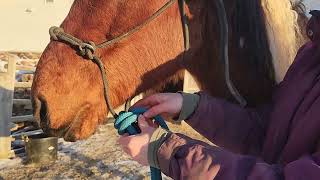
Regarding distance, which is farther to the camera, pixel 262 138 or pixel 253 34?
pixel 253 34

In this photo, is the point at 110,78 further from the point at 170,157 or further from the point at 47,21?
the point at 47,21

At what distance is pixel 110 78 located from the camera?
1712 millimetres

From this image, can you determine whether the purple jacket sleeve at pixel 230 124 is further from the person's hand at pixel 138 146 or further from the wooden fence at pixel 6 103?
the wooden fence at pixel 6 103

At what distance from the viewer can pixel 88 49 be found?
64.7 inches

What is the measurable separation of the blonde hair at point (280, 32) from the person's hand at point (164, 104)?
519 millimetres

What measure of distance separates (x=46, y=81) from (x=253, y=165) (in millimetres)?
938

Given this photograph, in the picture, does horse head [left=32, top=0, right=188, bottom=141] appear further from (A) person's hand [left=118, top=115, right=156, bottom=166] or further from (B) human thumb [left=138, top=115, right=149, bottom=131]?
(A) person's hand [left=118, top=115, right=156, bottom=166]

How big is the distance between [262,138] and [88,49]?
2.70 ft

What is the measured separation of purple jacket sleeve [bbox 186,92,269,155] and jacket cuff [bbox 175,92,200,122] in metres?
0.02

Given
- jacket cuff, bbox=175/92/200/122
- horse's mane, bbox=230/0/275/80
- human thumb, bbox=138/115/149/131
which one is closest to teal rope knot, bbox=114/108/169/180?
human thumb, bbox=138/115/149/131

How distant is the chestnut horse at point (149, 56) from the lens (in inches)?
64.6

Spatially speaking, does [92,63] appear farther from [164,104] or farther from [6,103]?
[6,103]

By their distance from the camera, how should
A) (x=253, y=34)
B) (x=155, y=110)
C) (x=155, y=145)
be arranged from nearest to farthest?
(x=155, y=145)
(x=155, y=110)
(x=253, y=34)

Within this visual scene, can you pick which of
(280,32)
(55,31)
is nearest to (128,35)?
(55,31)
